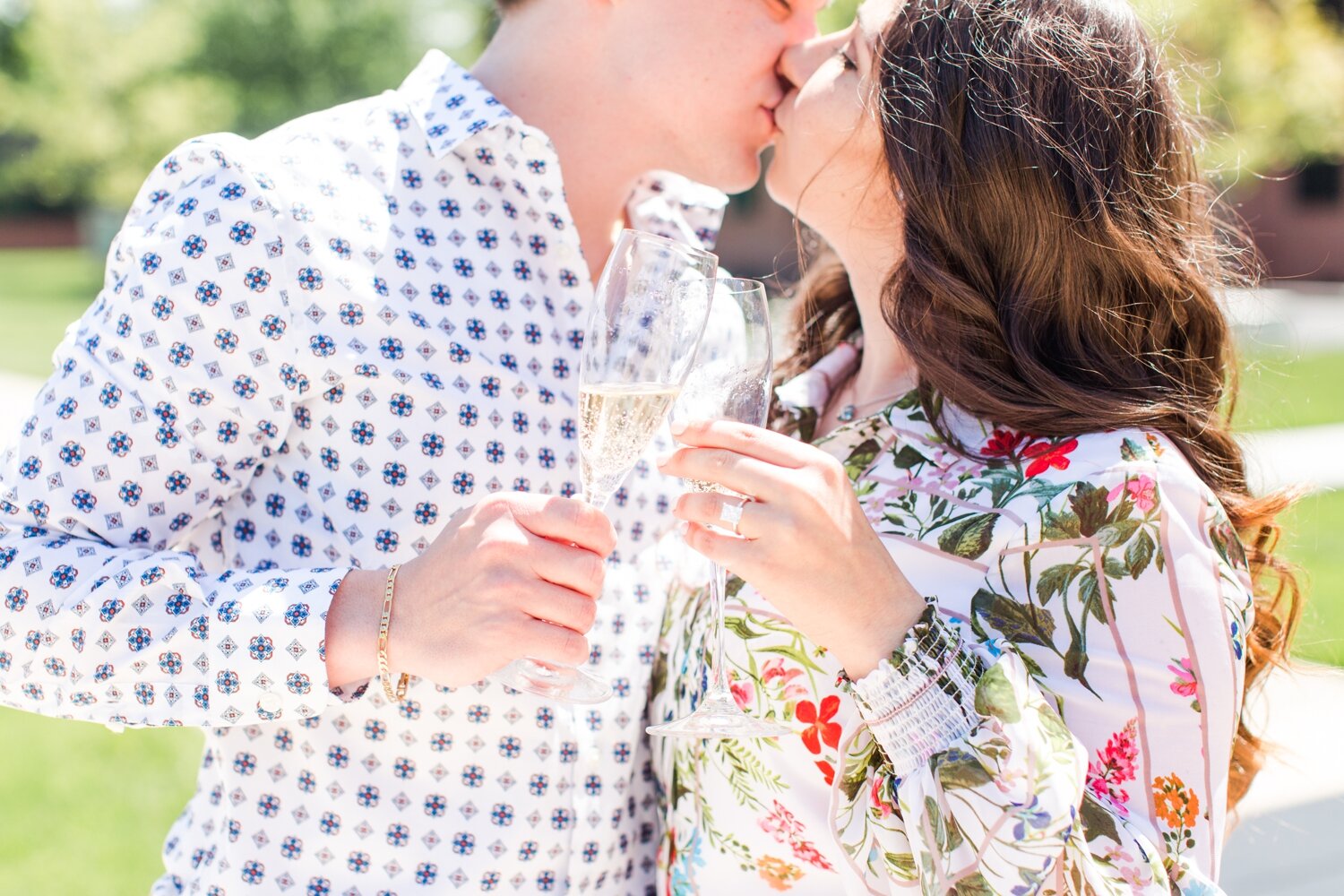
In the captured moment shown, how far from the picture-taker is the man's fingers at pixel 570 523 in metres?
1.68

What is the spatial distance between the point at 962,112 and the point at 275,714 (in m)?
1.55

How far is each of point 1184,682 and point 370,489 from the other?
137cm

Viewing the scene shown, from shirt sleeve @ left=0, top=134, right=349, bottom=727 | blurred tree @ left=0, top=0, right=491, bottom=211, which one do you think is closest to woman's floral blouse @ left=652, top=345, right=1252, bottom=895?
shirt sleeve @ left=0, top=134, right=349, bottom=727

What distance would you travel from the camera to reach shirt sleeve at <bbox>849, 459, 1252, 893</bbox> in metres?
1.72

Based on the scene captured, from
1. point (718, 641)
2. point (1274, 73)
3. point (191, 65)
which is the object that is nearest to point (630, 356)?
point (718, 641)

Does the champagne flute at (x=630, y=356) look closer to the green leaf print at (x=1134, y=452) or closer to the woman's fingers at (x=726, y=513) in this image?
the woman's fingers at (x=726, y=513)

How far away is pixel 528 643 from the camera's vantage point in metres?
1.71

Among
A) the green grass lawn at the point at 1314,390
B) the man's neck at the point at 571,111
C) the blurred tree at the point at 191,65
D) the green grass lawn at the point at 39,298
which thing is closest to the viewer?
the man's neck at the point at 571,111

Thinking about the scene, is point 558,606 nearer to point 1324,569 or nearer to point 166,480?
point 166,480

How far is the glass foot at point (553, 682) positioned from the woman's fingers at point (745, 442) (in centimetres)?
40

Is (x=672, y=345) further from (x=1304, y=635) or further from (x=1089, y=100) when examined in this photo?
(x=1304, y=635)

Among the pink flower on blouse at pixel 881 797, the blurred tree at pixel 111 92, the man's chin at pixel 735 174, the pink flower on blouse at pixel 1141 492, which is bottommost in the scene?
the pink flower on blouse at pixel 881 797

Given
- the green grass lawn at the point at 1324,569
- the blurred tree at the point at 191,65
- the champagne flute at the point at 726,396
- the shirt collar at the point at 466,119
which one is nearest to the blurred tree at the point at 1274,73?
the green grass lawn at the point at 1324,569

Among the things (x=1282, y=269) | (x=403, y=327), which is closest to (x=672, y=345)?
(x=403, y=327)
